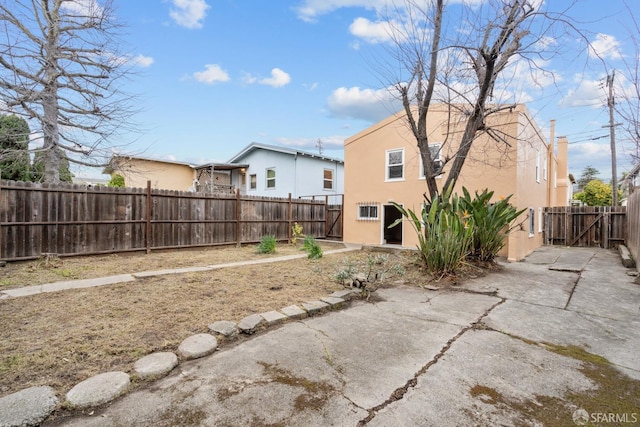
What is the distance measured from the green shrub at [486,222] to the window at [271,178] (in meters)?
11.9

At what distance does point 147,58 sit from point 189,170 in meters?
11.7

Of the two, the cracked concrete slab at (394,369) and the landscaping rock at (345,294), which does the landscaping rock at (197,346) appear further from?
the landscaping rock at (345,294)

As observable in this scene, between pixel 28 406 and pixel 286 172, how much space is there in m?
14.6

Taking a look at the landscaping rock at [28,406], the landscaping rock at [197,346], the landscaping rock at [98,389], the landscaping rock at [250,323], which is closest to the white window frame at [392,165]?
the landscaping rock at [250,323]

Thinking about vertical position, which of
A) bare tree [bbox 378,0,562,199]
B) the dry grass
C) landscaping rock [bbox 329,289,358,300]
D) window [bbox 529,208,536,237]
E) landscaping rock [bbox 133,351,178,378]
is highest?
bare tree [bbox 378,0,562,199]

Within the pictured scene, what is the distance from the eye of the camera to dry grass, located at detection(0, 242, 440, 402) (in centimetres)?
244

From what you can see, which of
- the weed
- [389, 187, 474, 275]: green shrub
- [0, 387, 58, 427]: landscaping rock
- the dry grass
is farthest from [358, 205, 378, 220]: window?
[0, 387, 58, 427]: landscaping rock

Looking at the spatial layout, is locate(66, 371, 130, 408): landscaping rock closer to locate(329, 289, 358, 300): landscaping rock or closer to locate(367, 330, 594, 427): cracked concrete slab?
locate(367, 330, 594, 427): cracked concrete slab

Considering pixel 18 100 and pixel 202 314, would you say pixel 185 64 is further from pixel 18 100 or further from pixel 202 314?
pixel 202 314

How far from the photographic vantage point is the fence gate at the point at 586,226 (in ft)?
39.5

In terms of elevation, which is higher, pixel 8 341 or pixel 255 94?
pixel 255 94

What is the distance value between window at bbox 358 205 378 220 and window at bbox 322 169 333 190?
19.0ft

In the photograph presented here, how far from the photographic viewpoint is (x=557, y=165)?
52.5ft

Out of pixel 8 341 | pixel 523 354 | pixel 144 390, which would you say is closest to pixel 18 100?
pixel 8 341
